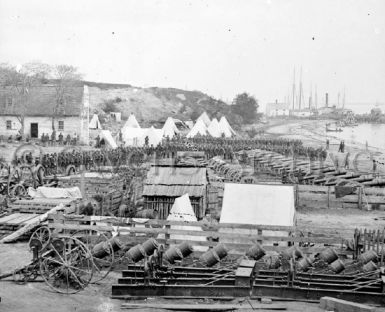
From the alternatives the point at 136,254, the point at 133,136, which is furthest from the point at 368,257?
the point at 133,136

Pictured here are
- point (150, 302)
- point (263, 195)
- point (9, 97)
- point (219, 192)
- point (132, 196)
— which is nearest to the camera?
point (150, 302)

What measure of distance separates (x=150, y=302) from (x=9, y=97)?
44.0m

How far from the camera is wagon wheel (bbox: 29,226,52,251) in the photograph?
11547mm

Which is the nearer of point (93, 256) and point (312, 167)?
point (93, 256)

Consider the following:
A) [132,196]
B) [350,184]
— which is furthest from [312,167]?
[132,196]

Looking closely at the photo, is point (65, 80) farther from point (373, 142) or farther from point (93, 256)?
point (373, 142)

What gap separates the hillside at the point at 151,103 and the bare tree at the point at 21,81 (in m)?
25.4

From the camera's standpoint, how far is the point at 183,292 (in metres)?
10.9

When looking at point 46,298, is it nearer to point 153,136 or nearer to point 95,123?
point 153,136

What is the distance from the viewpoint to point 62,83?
5228cm

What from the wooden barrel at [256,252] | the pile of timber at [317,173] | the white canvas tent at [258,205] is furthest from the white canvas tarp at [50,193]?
the pile of timber at [317,173]

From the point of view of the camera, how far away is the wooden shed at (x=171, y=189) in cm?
1838

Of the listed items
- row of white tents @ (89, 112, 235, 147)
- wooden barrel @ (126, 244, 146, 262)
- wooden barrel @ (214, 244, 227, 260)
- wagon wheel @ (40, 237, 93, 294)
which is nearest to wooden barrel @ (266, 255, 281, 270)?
wooden barrel @ (214, 244, 227, 260)

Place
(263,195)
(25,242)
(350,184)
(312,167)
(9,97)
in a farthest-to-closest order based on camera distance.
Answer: (9,97), (312,167), (350,184), (263,195), (25,242)
